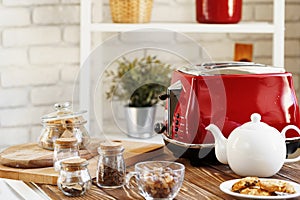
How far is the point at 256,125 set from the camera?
1753 millimetres

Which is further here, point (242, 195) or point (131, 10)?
point (131, 10)

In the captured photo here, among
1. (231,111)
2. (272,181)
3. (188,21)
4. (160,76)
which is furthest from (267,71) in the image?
(188,21)

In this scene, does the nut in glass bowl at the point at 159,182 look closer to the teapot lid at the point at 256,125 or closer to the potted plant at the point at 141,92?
the teapot lid at the point at 256,125

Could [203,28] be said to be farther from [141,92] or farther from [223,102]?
[223,102]

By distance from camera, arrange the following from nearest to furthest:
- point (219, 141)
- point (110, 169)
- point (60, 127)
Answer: point (110, 169), point (219, 141), point (60, 127)

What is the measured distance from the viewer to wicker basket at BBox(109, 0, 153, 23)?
2.63m

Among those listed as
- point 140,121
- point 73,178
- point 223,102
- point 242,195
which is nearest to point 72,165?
point 73,178

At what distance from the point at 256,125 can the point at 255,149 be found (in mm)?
71

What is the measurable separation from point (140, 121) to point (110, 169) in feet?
3.47

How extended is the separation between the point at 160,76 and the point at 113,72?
29 centimetres

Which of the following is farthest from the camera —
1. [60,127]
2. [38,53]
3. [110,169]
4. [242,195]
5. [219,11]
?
[38,53]

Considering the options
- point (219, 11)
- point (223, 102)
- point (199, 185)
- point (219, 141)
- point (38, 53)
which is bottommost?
point (199, 185)

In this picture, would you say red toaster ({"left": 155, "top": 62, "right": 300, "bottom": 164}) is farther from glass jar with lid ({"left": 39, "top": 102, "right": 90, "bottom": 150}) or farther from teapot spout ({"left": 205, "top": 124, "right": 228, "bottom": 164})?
glass jar with lid ({"left": 39, "top": 102, "right": 90, "bottom": 150})

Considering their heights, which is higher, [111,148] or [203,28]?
[203,28]
